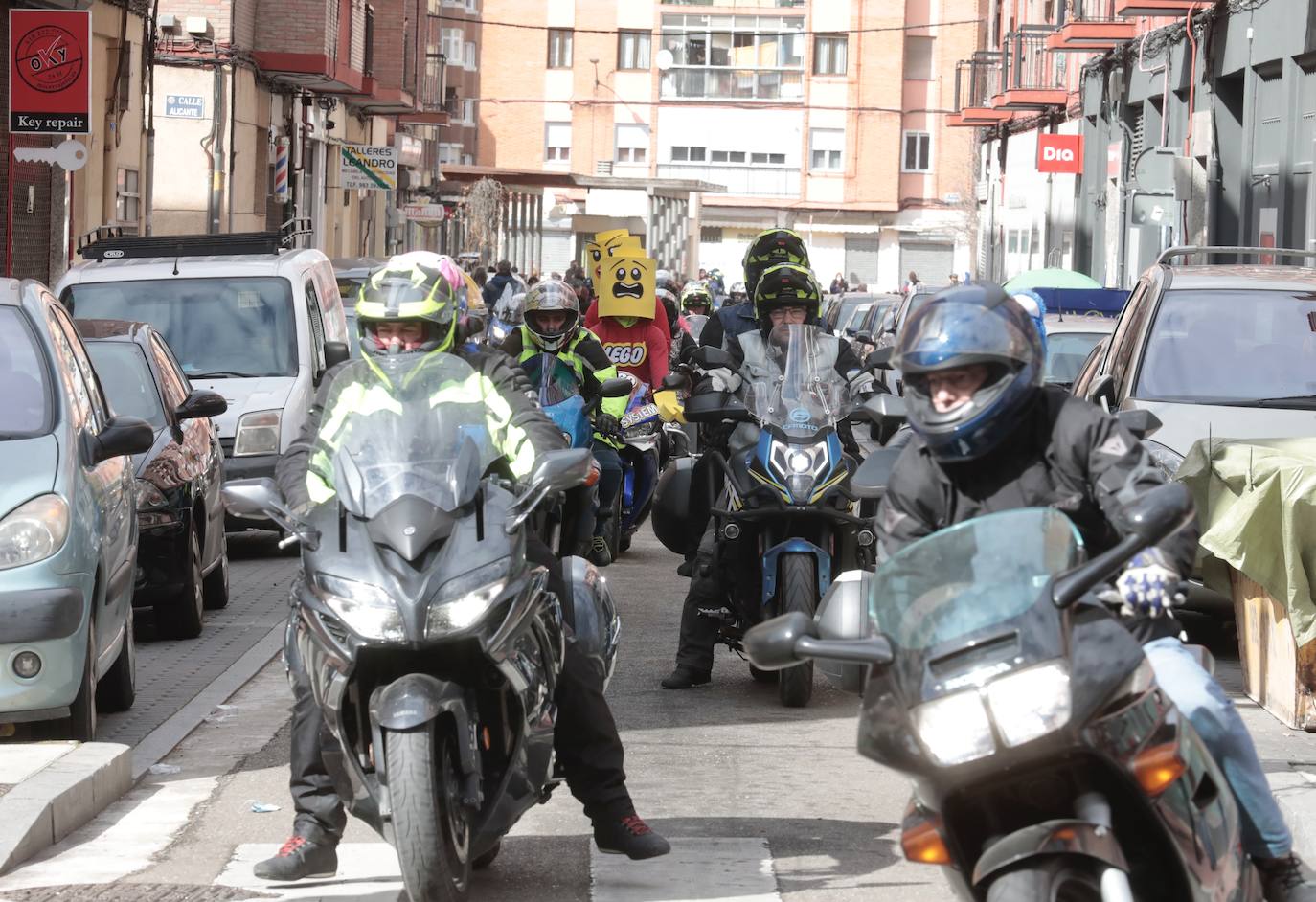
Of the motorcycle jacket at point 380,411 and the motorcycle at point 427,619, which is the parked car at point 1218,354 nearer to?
the motorcycle jacket at point 380,411

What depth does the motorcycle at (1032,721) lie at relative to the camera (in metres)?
3.99

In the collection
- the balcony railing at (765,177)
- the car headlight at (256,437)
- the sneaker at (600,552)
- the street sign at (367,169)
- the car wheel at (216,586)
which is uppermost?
the balcony railing at (765,177)

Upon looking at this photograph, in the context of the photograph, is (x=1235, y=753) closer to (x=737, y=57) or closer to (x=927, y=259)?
(x=927, y=259)

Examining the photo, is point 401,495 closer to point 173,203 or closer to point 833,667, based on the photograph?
point 833,667

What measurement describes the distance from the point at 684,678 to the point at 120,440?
8.64 ft

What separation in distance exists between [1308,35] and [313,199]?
86.6 ft

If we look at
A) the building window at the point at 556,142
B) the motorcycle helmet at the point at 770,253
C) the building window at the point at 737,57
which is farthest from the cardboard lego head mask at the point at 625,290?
the building window at the point at 556,142

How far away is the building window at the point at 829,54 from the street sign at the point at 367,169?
42713mm

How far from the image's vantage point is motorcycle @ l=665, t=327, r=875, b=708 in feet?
29.8

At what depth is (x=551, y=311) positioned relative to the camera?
12.1m

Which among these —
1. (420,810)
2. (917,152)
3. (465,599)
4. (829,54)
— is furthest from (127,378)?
(917,152)

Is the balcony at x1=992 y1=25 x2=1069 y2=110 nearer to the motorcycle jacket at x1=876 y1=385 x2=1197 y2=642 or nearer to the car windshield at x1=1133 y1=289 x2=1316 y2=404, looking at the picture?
the car windshield at x1=1133 y1=289 x2=1316 y2=404

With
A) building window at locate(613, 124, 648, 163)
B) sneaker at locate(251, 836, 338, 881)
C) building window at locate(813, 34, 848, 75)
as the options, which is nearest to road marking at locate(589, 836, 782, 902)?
sneaker at locate(251, 836, 338, 881)

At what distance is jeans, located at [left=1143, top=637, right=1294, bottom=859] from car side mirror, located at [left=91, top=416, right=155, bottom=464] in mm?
4621
